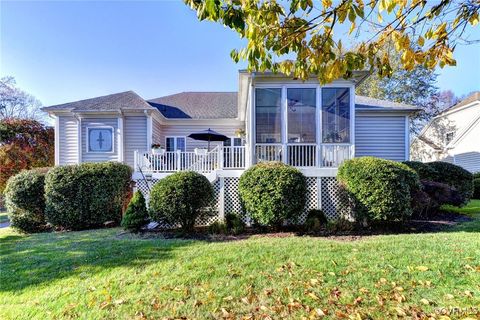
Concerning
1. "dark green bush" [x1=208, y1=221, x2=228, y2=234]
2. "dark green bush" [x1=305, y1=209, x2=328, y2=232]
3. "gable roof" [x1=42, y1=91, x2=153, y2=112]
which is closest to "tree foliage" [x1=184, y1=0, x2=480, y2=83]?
"dark green bush" [x1=305, y1=209, x2=328, y2=232]

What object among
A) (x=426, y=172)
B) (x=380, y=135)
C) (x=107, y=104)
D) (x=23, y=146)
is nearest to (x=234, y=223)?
(x=426, y=172)

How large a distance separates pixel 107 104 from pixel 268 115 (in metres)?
8.19

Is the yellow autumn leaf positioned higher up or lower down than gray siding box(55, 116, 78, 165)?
lower down

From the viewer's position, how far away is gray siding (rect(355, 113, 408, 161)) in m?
11.8

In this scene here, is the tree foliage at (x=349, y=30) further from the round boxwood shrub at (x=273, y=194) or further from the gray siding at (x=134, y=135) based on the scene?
the gray siding at (x=134, y=135)

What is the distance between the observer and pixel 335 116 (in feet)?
30.7

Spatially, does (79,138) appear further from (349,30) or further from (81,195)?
(349,30)

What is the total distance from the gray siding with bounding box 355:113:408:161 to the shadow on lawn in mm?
9285

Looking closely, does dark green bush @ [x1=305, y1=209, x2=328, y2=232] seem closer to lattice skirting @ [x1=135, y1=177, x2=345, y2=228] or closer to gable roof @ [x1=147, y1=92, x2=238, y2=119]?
lattice skirting @ [x1=135, y1=177, x2=345, y2=228]

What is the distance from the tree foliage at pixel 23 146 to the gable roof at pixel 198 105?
251 inches

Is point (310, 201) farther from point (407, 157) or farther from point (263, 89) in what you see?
point (407, 157)

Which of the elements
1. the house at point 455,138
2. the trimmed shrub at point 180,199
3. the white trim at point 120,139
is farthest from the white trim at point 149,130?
the house at point 455,138

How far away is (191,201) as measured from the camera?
7109 mm

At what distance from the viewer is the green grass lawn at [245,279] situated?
3.18m
